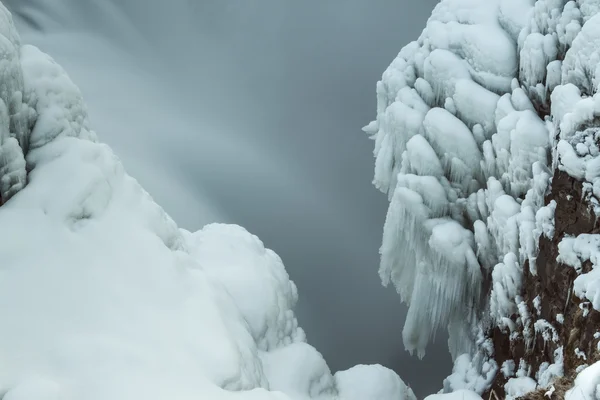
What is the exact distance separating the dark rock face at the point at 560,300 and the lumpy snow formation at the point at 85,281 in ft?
8.88

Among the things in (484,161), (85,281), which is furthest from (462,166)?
(85,281)

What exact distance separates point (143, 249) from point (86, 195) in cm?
67

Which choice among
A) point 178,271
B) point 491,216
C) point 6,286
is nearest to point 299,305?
point 491,216

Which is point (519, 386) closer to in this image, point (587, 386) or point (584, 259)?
point (584, 259)

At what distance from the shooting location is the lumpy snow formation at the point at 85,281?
3.58 meters

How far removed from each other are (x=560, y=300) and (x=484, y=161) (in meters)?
2.52

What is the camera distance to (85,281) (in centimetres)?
425

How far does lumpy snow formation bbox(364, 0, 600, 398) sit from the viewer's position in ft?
18.9

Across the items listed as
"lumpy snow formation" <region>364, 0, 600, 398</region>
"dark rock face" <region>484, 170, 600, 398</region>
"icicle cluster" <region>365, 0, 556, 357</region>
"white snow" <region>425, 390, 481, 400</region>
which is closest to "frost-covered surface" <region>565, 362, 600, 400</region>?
"dark rock face" <region>484, 170, 600, 398</region>

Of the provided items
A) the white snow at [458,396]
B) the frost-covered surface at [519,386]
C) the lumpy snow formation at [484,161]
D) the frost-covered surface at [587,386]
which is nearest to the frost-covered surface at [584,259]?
Answer: the lumpy snow formation at [484,161]

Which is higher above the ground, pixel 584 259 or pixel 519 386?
pixel 584 259

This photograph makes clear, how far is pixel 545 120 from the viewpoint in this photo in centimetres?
659

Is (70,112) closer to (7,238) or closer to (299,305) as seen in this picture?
(7,238)

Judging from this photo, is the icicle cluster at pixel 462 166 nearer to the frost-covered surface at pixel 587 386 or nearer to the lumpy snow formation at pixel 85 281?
the lumpy snow formation at pixel 85 281
